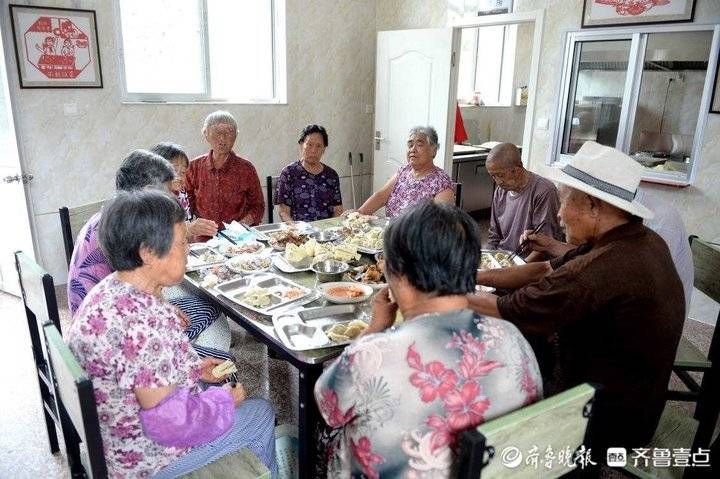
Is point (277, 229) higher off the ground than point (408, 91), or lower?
lower

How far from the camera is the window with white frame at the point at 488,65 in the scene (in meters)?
6.43

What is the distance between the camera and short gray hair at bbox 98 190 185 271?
122 centimetres

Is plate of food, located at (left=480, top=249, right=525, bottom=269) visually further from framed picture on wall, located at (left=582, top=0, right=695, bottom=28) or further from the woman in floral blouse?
framed picture on wall, located at (left=582, top=0, right=695, bottom=28)

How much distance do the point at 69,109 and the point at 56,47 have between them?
1.33ft

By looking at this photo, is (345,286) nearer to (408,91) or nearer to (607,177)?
(607,177)

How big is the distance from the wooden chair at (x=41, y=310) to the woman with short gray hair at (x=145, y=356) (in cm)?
25

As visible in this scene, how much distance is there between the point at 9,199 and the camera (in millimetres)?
3373

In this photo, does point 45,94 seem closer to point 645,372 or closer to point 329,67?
point 329,67

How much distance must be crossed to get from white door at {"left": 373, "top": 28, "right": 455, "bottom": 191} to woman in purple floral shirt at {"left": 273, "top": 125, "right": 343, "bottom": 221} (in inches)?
61.9

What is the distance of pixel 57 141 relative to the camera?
3486mm

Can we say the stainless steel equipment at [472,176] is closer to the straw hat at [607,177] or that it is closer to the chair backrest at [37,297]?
the straw hat at [607,177]

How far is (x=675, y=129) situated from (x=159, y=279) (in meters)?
3.63

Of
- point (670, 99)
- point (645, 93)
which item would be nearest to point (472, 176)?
point (645, 93)

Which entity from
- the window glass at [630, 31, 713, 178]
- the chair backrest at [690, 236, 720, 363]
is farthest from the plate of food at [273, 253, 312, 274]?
the window glass at [630, 31, 713, 178]
